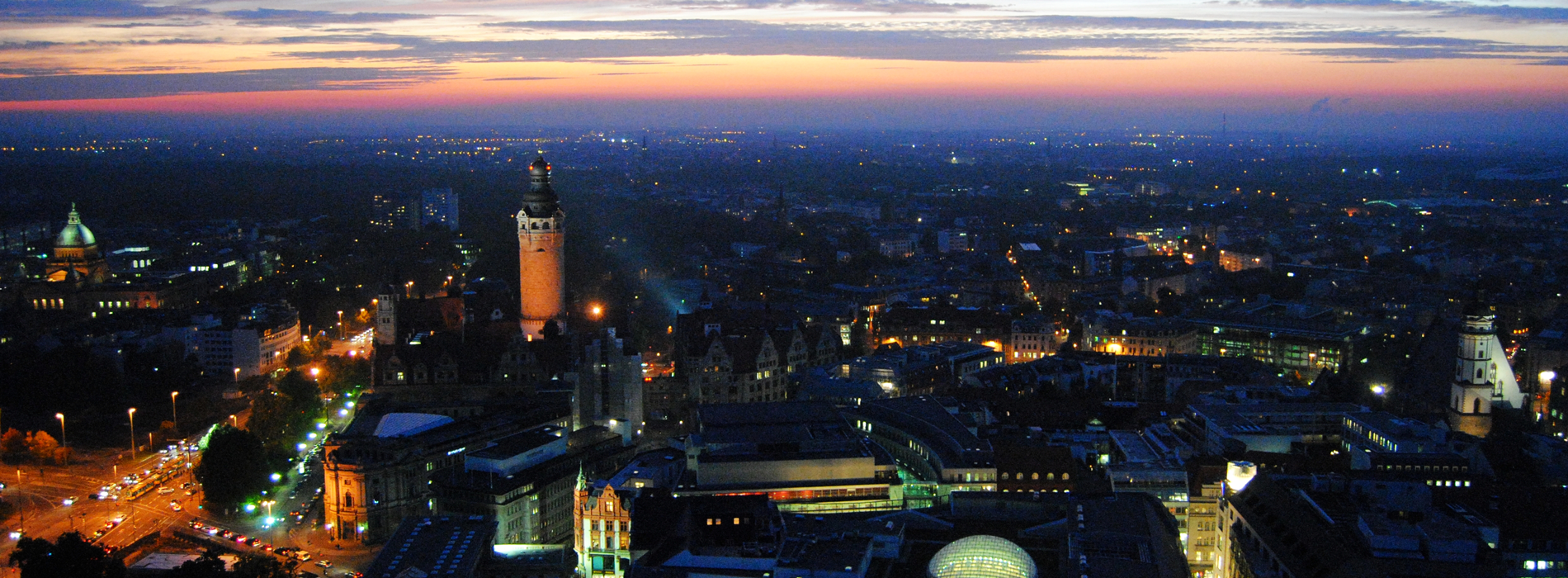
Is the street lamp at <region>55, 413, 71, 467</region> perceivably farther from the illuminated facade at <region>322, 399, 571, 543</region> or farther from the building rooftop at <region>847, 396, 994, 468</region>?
the building rooftop at <region>847, 396, 994, 468</region>

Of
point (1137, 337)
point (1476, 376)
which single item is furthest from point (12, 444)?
point (1476, 376)

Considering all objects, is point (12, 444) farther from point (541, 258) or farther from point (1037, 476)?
point (1037, 476)

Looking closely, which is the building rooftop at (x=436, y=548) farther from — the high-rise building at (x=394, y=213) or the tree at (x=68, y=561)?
the high-rise building at (x=394, y=213)

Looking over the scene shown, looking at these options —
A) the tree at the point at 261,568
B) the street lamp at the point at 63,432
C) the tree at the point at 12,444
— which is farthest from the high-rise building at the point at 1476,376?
the tree at the point at 12,444

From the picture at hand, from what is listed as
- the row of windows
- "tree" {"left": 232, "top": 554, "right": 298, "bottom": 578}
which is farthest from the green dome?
the row of windows

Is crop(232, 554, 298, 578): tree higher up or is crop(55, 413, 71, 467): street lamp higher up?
crop(232, 554, 298, 578): tree
